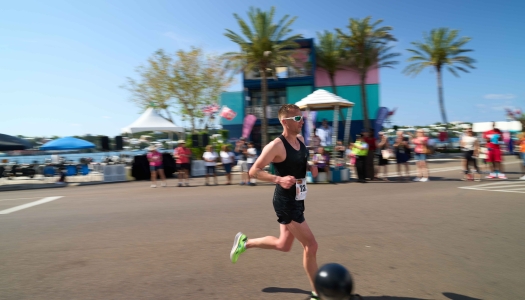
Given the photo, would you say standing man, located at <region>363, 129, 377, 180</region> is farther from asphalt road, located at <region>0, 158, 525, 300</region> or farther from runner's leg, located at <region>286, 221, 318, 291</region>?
runner's leg, located at <region>286, 221, 318, 291</region>

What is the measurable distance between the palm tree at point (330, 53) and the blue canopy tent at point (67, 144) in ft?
65.1

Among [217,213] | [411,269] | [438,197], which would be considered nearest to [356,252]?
[411,269]

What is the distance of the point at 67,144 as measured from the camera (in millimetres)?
21625

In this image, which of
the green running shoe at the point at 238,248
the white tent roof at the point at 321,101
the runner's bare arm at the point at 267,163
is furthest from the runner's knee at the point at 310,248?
the white tent roof at the point at 321,101

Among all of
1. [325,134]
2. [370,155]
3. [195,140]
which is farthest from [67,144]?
[370,155]

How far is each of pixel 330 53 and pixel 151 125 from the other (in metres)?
17.8

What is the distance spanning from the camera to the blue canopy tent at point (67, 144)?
21.2 m

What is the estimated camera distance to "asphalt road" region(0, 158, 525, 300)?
3.94 meters

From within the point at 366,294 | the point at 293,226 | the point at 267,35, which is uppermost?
the point at 267,35

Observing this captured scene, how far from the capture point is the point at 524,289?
3.71 m

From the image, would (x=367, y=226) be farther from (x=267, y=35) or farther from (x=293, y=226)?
(x=267, y=35)

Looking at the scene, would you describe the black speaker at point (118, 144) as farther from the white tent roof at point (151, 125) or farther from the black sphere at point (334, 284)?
the black sphere at point (334, 284)

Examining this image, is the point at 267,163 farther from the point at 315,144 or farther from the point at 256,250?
the point at 315,144

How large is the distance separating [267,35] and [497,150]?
17.5m
